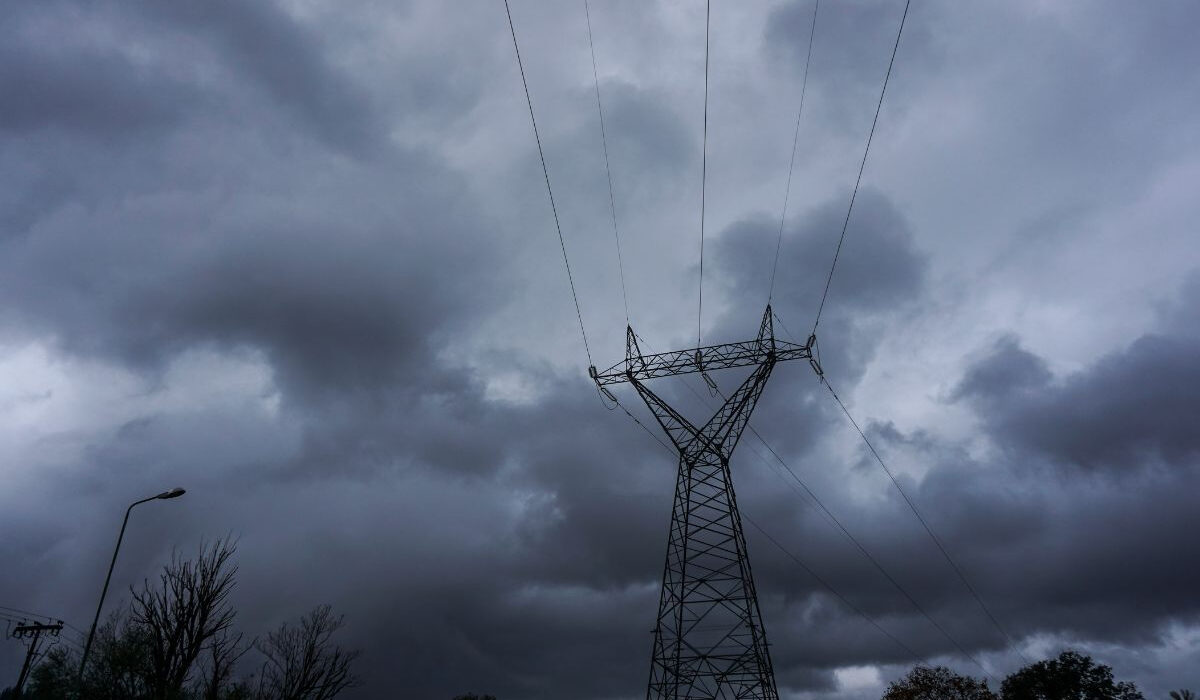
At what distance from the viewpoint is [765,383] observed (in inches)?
1401

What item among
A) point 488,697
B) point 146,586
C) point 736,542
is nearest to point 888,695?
point 736,542

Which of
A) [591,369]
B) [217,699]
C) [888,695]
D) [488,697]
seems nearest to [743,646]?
[591,369]

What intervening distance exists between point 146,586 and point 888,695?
6835 centimetres

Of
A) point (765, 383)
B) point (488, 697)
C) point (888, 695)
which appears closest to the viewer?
point (765, 383)

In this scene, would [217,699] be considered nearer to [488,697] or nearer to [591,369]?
[591,369]

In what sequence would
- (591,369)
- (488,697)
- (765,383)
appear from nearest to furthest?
1. (765,383)
2. (591,369)
3. (488,697)

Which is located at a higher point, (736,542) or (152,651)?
(736,542)

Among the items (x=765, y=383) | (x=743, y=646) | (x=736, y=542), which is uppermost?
(x=765, y=383)

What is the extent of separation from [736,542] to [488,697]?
4548 inches

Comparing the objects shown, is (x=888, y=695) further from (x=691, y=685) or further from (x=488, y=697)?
(x=488, y=697)

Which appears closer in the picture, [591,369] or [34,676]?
[591,369]

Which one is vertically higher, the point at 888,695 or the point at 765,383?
the point at 765,383

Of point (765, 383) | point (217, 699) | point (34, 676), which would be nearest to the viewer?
point (217, 699)

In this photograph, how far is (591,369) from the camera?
125 ft
